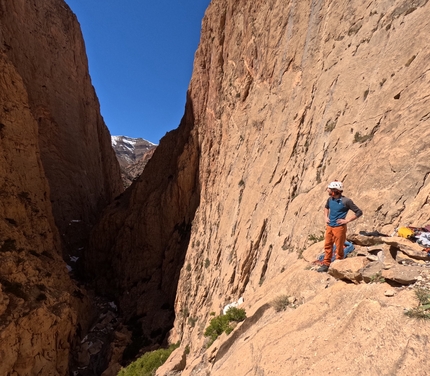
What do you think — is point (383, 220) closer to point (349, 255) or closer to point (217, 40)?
point (349, 255)

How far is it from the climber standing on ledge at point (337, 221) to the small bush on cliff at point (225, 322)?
7.54 ft

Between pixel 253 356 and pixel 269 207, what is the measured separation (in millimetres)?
6648

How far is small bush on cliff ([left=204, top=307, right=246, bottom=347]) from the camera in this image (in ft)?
21.1

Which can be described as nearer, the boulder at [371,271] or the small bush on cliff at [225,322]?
the boulder at [371,271]

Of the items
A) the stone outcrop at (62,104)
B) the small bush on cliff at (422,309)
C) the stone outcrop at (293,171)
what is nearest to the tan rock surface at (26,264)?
the stone outcrop at (293,171)

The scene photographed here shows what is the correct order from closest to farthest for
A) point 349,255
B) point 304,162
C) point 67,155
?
point 349,255 → point 304,162 → point 67,155

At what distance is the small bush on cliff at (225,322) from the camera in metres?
6.44

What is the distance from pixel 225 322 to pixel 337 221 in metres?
3.45

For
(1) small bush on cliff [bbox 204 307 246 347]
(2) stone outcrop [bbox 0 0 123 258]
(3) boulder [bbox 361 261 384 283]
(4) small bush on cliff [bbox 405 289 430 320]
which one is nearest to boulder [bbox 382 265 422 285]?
(3) boulder [bbox 361 261 384 283]

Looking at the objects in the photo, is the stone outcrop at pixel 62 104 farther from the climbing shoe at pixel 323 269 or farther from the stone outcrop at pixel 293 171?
the climbing shoe at pixel 323 269

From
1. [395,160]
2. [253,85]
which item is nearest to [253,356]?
[395,160]

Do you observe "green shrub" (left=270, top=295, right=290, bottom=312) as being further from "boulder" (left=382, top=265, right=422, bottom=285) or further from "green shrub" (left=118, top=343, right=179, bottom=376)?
"green shrub" (left=118, top=343, right=179, bottom=376)

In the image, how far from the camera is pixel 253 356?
4375 millimetres

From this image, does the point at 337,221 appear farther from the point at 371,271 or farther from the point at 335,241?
the point at 371,271
